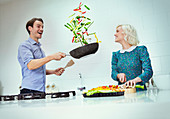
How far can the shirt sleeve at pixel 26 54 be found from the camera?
1.61 m

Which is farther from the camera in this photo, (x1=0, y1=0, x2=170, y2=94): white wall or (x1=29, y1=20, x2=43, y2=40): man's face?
(x1=0, y1=0, x2=170, y2=94): white wall

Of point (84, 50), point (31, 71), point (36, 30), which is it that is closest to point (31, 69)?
point (31, 71)

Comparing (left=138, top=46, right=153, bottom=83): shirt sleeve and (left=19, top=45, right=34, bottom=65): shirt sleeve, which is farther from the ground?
(left=19, top=45, right=34, bottom=65): shirt sleeve

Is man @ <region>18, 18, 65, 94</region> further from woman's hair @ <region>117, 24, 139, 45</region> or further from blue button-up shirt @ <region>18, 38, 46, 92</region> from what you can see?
woman's hair @ <region>117, 24, 139, 45</region>

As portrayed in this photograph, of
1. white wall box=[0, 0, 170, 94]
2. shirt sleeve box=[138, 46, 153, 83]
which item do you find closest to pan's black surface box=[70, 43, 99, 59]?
shirt sleeve box=[138, 46, 153, 83]

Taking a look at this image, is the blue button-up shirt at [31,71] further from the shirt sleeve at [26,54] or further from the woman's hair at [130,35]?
the woman's hair at [130,35]

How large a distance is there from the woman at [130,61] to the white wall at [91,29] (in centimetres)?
73

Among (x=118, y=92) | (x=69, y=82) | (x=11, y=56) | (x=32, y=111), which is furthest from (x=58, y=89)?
(x=32, y=111)

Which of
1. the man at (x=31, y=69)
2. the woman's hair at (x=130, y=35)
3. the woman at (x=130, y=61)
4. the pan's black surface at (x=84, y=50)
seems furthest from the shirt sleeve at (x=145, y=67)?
the pan's black surface at (x=84, y=50)

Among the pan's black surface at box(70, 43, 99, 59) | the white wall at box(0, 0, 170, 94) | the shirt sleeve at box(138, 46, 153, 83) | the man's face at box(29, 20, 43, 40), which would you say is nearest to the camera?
the pan's black surface at box(70, 43, 99, 59)

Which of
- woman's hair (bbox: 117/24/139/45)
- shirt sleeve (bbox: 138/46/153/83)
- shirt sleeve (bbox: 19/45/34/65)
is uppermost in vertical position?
woman's hair (bbox: 117/24/139/45)

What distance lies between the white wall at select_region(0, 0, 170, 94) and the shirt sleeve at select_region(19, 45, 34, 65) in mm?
1315

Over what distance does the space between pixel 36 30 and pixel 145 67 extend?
104 centimetres

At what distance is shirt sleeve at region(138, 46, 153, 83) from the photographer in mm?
1611
